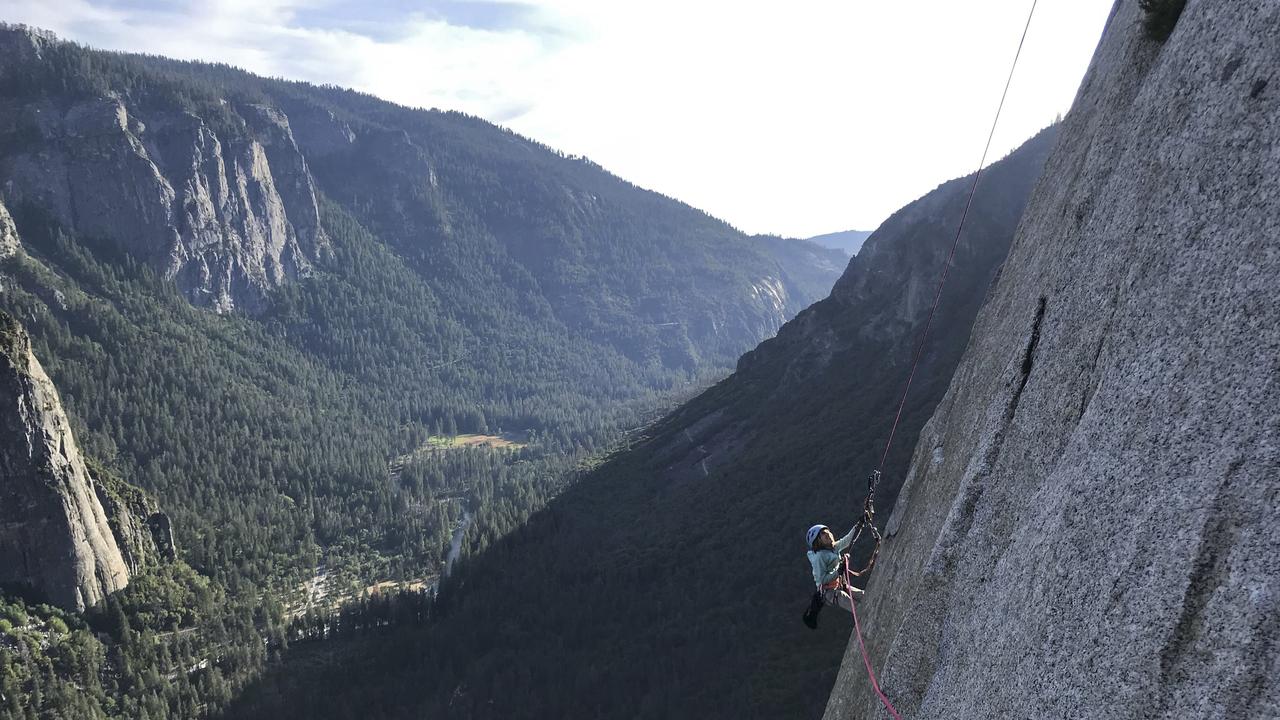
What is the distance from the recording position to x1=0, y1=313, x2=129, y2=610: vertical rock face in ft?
305

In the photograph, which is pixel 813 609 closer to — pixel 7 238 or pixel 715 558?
pixel 715 558

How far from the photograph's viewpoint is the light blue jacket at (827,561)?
16.4 m

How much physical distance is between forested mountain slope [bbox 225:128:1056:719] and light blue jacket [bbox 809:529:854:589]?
4042 centimetres

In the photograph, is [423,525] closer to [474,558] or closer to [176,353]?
[474,558]

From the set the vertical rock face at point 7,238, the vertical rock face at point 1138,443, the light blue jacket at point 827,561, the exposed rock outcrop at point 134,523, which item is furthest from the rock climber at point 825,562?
the vertical rock face at point 7,238

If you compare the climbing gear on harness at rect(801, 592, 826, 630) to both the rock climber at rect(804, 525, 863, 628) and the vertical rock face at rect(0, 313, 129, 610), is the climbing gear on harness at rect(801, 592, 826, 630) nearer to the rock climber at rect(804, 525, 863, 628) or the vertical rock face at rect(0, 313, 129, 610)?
the rock climber at rect(804, 525, 863, 628)

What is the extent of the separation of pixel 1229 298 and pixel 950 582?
243 inches

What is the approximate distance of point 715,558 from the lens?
287 feet

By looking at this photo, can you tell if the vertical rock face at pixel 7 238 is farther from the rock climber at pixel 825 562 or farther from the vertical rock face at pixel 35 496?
the rock climber at pixel 825 562

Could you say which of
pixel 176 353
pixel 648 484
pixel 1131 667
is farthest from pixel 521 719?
pixel 176 353

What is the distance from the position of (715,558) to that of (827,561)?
73.6 m

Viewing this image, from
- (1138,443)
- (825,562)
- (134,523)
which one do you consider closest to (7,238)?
(134,523)

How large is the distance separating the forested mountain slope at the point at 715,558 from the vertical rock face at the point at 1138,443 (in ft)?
152

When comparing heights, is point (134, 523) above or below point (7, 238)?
below
